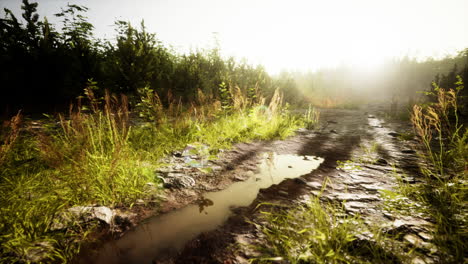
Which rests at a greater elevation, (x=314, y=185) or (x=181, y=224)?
(x=314, y=185)

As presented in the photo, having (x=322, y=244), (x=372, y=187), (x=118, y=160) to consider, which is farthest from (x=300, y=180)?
(x=118, y=160)

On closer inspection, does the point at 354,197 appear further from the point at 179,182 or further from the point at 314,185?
the point at 179,182

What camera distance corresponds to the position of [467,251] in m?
1.19

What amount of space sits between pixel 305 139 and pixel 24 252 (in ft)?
17.6

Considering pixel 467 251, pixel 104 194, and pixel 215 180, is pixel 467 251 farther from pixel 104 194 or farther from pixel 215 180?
pixel 104 194

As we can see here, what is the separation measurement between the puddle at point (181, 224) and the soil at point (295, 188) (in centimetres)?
8

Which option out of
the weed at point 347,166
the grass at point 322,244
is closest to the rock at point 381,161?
the weed at point 347,166

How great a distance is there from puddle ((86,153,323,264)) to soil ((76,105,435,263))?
0.08 metres

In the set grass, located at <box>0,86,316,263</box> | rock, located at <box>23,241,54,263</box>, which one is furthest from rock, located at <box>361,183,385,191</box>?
rock, located at <box>23,241,54,263</box>

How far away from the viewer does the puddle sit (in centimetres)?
141

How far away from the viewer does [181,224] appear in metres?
1.74

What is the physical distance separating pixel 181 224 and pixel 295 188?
4.97 feet

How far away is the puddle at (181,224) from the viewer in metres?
1.41

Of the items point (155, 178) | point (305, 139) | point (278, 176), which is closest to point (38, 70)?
point (155, 178)
